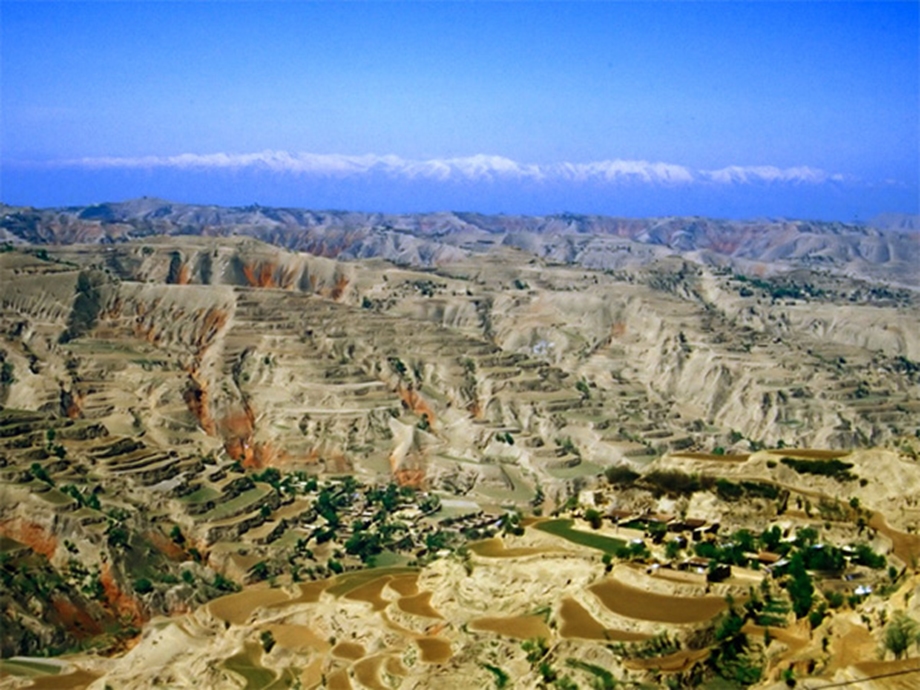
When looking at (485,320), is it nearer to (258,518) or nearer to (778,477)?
(258,518)

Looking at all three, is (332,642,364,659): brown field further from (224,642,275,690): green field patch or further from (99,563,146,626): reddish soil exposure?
(99,563,146,626): reddish soil exposure

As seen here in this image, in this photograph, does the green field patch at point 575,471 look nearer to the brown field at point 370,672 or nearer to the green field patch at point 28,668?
the green field patch at point 28,668

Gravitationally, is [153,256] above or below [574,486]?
above

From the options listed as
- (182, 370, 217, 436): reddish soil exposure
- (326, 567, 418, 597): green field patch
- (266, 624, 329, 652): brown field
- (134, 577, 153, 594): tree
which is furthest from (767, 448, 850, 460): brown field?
(182, 370, 217, 436): reddish soil exposure

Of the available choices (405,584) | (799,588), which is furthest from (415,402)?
(799,588)

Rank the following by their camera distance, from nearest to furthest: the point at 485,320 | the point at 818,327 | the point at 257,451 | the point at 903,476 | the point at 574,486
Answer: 1. the point at 903,476
2. the point at 574,486
3. the point at 257,451
4. the point at 485,320
5. the point at 818,327

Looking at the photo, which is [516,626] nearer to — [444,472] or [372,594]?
[372,594]

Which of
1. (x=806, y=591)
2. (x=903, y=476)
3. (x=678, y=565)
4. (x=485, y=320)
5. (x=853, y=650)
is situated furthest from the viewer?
(x=485, y=320)

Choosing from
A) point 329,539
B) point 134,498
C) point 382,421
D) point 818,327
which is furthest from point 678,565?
point 818,327
